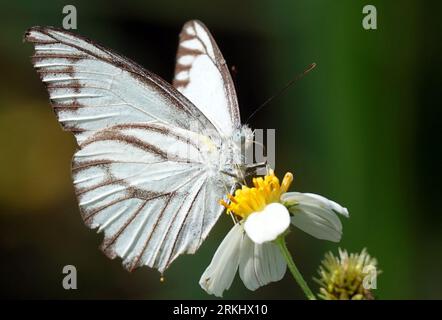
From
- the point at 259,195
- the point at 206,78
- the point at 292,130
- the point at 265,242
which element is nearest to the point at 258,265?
the point at 265,242

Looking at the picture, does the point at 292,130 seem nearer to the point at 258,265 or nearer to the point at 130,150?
the point at 130,150

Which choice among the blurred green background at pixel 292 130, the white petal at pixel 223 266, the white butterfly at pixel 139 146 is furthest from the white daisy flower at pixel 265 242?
the blurred green background at pixel 292 130

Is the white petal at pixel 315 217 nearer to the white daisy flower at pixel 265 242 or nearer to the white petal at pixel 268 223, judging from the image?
the white daisy flower at pixel 265 242

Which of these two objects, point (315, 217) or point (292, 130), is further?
point (292, 130)

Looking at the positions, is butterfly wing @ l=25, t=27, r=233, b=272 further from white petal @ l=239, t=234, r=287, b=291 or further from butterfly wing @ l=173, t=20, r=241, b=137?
white petal @ l=239, t=234, r=287, b=291

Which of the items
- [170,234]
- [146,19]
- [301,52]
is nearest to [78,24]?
[146,19]
